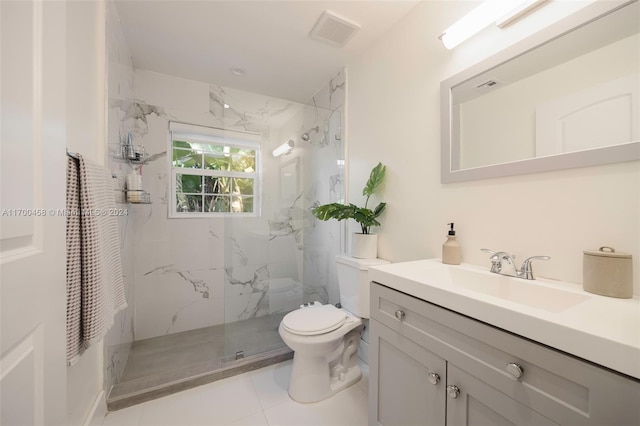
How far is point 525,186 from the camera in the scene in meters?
0.99

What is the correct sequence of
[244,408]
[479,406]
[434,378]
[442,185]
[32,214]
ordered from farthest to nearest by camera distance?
[244,408] < [442,185] < [434,378] < [479,406] < [32,214]

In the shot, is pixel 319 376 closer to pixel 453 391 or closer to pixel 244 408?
pixel 244 408

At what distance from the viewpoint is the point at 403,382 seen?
3.19ft

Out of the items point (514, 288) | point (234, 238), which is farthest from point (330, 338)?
point (234, 238)

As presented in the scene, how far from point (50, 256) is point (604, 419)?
139cm

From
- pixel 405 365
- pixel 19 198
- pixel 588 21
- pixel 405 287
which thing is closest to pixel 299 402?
pixel 405 365

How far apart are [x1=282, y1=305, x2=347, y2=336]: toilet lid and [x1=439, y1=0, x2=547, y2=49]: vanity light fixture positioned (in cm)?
166

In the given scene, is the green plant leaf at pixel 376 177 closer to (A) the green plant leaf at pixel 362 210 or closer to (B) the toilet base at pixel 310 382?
(A) the green plant leaf at pixel 362 210

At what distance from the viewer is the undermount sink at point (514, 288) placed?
0.82m

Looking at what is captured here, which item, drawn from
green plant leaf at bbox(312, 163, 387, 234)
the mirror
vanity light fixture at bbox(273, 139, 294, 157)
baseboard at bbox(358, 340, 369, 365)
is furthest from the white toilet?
vanity light fixture at bbox(273, 139, 294, 157)

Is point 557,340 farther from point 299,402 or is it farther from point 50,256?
point 299,402

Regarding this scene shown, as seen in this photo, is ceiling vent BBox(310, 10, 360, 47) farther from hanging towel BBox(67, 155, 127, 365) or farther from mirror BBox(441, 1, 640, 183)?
hanging towel BBox(67, 155, 127, 365)

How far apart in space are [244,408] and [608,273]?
179 cm

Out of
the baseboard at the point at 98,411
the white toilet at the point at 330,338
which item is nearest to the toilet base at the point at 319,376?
the white toilet at the point at 330,338
